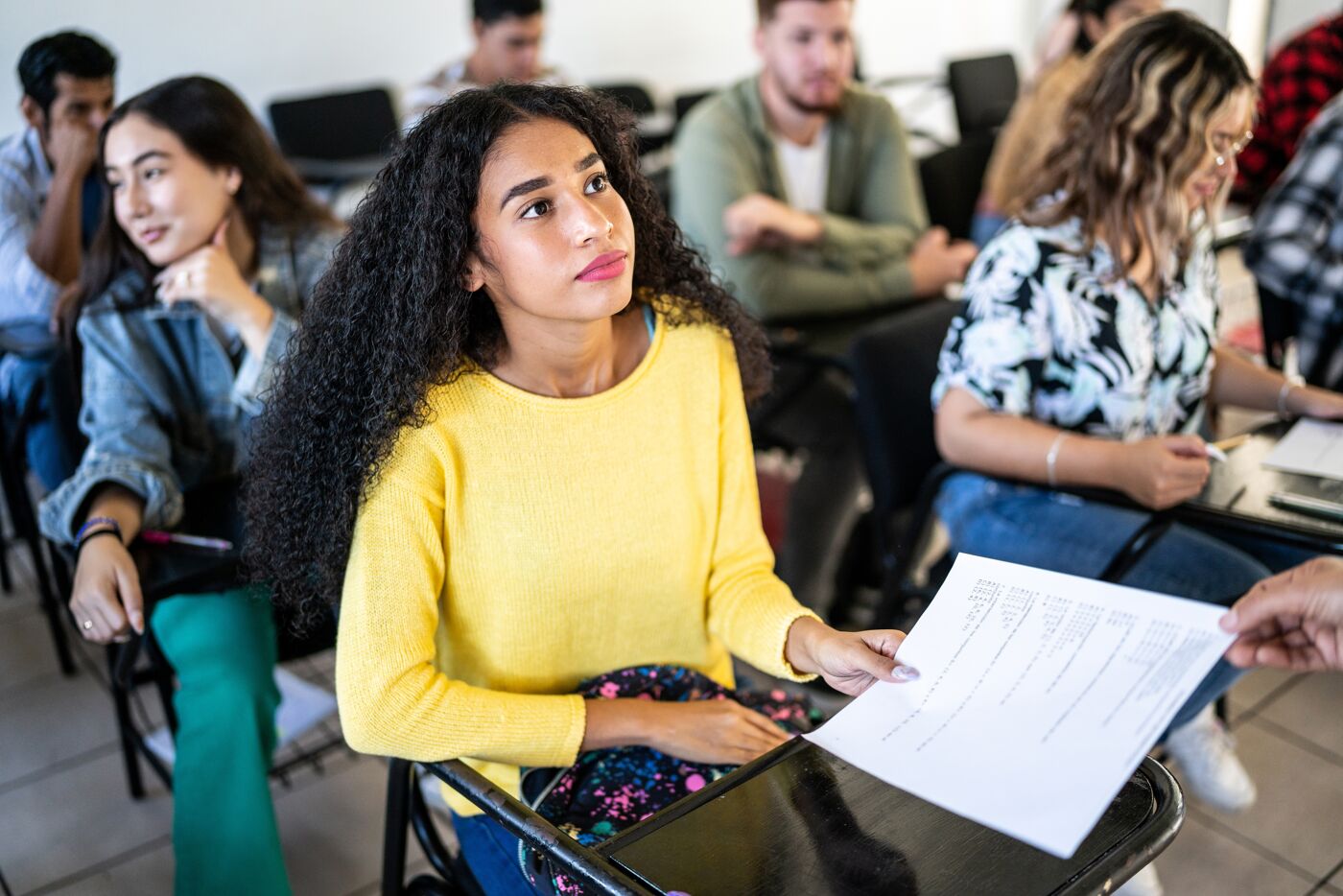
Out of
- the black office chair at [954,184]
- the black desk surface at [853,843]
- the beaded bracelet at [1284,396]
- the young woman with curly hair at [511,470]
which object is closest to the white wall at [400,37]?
the young woman with curly hair at [511,470]

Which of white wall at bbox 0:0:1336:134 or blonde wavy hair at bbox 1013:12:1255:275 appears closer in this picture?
blonde wavy hair at bbox 1013:12:1255:275

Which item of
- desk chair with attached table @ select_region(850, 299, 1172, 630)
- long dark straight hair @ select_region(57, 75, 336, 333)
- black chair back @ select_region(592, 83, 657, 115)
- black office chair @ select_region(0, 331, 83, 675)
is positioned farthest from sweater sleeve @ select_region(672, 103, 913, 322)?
black chair back @ select_region(592, 83, 657, 115)

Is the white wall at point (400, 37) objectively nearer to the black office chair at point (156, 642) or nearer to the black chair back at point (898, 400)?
the black office chair at point (156, 642)

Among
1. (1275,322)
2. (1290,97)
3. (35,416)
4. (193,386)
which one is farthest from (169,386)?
(1290,97)

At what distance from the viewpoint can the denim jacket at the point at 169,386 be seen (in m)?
1.72

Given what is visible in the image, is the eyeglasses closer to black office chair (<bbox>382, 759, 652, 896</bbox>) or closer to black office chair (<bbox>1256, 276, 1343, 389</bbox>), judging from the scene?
black office chair (<bbox>1256, 276, 1343, 389</bbox>)

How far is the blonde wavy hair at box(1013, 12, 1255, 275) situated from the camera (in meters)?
1.64

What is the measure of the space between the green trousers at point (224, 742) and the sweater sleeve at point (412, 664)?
0.40 meters

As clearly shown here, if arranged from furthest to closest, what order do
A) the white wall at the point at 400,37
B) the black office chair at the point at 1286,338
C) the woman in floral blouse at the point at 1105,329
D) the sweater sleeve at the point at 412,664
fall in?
the white wall at the point at 400,37, the black office chair at the point at 1286,338, the woman in floral blouse at the point at 1105,329, the sweater sleeve at the point at 412,664

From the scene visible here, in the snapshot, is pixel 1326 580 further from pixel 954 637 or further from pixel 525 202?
pixel 525 202

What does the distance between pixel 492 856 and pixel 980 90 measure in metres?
5.37

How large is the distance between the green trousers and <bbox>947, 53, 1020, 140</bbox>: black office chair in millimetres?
4699

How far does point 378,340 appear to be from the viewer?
3.81 ft

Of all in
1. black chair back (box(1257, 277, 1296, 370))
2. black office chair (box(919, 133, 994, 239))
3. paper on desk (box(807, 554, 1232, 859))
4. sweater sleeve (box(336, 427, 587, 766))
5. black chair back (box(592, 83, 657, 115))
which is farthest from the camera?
black chair back (box(592, 83, 657, 115))
